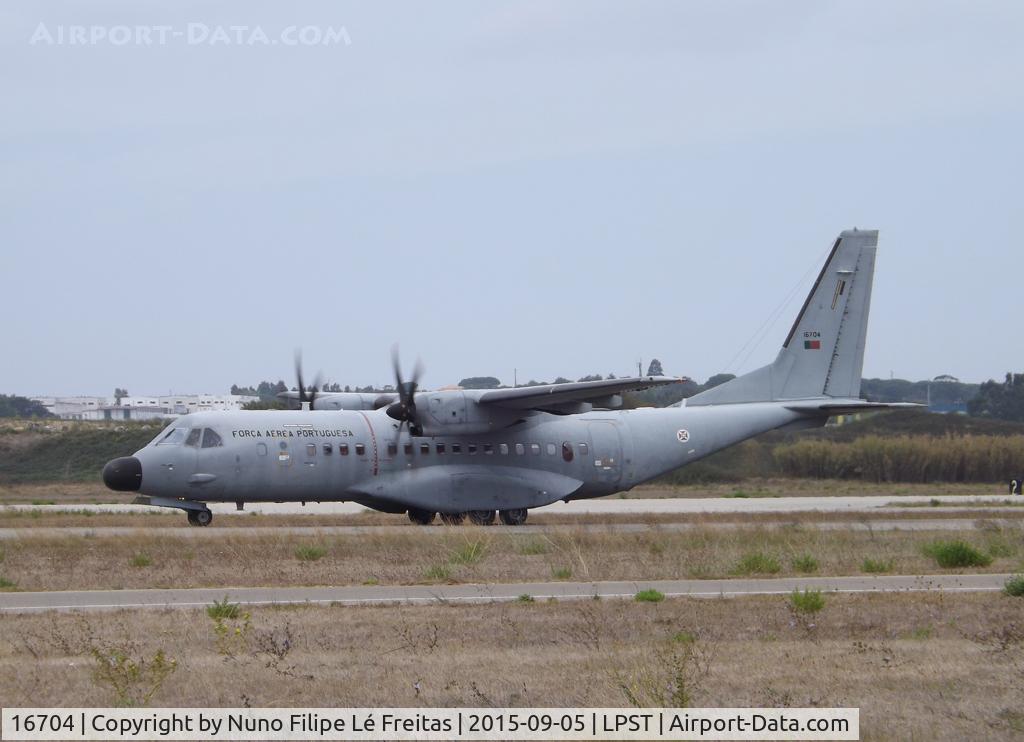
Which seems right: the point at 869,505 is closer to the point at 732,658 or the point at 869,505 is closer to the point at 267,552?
the point at 267,552

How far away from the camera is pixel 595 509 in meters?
41.6

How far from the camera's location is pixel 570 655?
13.0 metres

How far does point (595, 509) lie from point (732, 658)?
28.7m

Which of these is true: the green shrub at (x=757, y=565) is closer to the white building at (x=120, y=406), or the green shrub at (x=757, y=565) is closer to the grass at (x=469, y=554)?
the grass at (x=469, y=554)

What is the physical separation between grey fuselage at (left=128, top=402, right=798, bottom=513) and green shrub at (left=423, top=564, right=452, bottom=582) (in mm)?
11055

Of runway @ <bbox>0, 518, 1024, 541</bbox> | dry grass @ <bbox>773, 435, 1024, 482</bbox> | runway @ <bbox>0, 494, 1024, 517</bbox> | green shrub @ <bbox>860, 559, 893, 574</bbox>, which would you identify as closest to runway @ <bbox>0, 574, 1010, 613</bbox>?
green shrub @ <bbox>860, 559, 893, 574</bbox>

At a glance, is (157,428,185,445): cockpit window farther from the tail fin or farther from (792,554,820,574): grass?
(792,554,820,574): grass

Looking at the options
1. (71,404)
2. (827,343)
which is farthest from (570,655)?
(71,404)

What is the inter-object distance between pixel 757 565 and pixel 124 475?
50.9ft

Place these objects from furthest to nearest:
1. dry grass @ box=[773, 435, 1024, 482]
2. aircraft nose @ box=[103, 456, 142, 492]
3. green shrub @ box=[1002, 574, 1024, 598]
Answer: dry grass @ box=[773, 435, 1024, 482]
aircraft nose @ box=[103, 456, 142, 492]
green shrub @ box=[1002, 574, 1024, 598]

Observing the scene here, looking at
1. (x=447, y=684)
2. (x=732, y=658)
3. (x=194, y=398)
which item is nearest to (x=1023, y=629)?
(x=732, y=658)

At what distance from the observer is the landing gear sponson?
33344 millimetres

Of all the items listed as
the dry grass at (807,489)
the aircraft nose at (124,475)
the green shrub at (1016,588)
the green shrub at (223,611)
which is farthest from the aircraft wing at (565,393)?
the dry grass at (807,489)

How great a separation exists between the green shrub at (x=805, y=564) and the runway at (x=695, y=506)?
51.9ft
